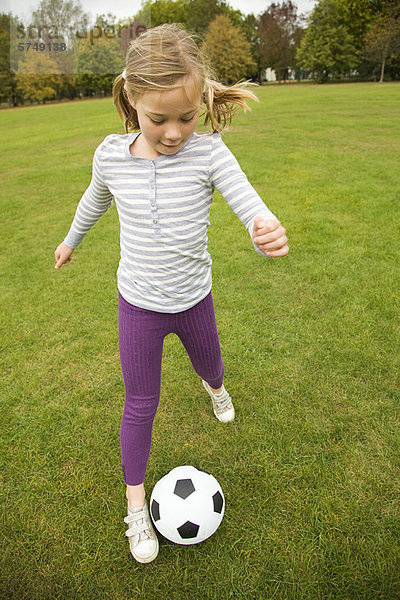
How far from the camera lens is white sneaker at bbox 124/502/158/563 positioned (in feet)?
5.55

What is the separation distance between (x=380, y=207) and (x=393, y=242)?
112 centimetres

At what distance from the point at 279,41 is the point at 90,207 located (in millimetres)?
56117

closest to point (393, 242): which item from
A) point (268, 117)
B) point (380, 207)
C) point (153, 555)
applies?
point (380, 207)

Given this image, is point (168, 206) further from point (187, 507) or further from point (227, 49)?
point (227, 49)

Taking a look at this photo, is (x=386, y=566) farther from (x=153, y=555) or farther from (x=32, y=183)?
(x=32, y=183)

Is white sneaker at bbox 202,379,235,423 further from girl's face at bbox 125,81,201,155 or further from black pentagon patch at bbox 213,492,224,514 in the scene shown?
girl's face at bbox 125,81,201,155

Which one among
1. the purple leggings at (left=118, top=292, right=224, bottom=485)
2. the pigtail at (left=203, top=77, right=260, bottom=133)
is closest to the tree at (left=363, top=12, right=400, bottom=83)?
the pigtail at (left=203, top=77, right=260, bottom=133)

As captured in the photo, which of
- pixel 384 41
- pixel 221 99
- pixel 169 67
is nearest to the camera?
pixel 169 67

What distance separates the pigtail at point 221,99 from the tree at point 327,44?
145 feet

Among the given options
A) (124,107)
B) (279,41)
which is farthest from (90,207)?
(279,41)

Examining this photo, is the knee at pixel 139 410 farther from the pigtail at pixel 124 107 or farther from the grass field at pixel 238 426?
the pigtail at pixel 124 107

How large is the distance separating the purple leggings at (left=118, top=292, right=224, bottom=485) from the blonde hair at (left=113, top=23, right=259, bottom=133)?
81 cm

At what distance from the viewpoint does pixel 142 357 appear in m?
1.67

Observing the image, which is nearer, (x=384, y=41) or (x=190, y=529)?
(x=190, y=529)
